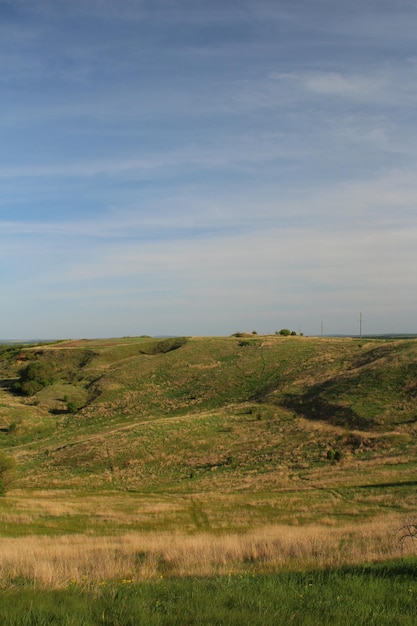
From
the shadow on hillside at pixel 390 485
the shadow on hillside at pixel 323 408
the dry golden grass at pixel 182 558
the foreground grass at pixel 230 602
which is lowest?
the shadow on hillside at pixel 390 485

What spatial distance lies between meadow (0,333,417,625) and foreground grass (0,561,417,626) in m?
0.04

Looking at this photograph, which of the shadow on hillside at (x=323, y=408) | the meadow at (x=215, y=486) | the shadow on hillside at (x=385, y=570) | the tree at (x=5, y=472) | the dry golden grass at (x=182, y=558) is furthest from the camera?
the shadow on hillside at (x=323, y=408)

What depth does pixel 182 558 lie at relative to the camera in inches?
494

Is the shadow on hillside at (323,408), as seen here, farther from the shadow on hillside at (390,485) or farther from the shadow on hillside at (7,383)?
the shadow on hillside at (7,383)

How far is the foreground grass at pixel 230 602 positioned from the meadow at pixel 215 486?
0.04 meters

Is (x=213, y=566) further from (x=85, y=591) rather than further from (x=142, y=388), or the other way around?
(x=142, y=388)

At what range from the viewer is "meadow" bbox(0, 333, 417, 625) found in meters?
7.79

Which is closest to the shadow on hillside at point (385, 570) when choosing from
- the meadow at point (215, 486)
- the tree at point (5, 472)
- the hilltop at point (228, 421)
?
the meadow at point (215, 486)

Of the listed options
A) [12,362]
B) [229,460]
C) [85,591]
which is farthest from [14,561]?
[12,362]

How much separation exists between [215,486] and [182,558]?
21782 mm

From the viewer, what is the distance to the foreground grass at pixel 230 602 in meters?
6.50

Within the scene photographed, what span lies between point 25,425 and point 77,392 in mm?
15894

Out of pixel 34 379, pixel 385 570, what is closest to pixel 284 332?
pixel 34 379

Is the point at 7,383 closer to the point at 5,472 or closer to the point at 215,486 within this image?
the point at 5,472
